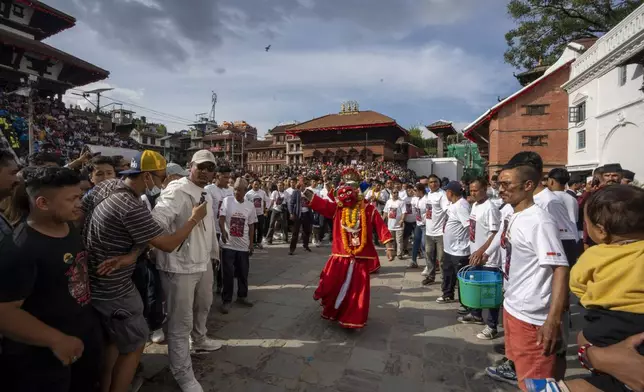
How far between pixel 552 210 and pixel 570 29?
2701cm

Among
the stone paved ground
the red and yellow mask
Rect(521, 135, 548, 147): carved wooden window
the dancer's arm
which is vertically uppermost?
Rect(521, 135, 548, 147): carved wooden window

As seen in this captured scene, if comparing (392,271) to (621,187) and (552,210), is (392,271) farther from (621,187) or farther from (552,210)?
(621,187)

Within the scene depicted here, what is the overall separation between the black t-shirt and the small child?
2.47 m

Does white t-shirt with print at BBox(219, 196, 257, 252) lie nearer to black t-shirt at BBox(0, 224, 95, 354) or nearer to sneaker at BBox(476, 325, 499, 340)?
black t-shirt at BBox(0, 224, 95, 354)

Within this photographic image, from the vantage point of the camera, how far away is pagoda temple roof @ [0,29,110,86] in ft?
70.1

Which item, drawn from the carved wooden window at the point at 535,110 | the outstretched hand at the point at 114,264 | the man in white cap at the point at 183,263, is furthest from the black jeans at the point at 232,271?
the carved wooden window at the point at 535,110

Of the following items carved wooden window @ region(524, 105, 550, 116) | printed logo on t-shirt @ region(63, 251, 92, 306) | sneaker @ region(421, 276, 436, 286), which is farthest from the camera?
carved wooden window @ region(524, 105, 550, 116)

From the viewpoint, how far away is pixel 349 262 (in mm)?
4262

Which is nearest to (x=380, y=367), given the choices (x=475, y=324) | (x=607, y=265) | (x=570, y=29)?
(x=475, y=324)

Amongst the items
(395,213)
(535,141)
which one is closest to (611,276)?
(395,213)

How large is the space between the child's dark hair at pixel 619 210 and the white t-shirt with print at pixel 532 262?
24.7 inches

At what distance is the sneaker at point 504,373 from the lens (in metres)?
3.03

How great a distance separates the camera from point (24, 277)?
5.02ft

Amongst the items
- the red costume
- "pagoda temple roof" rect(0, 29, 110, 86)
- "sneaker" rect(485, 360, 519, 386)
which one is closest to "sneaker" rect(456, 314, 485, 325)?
"sneaker" rect(485, 360, 519, 386)
